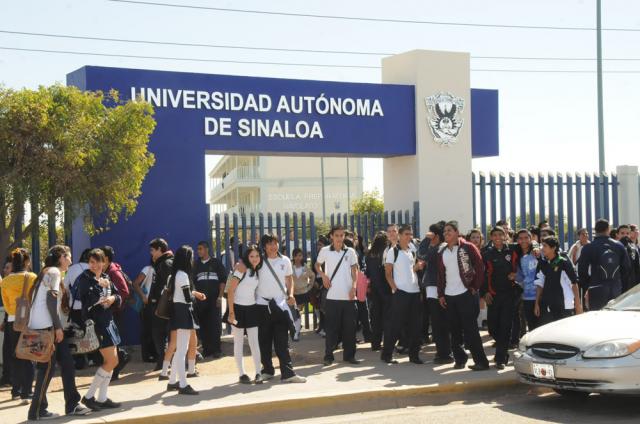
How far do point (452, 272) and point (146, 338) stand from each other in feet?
15.7

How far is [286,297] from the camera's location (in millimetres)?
11453

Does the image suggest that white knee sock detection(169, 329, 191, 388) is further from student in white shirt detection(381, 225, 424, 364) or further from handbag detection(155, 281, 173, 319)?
student in white shirt detection(381, 225, 424, 364)

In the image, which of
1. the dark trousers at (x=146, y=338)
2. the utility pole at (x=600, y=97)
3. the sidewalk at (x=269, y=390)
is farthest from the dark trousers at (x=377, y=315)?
the utility pole at (x=600, y=97)

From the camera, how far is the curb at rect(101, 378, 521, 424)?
9.30 m

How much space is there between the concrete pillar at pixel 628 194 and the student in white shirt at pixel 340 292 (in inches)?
376

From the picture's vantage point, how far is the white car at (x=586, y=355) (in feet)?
29.8

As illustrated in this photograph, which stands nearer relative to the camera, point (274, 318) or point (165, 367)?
point (274, 318)

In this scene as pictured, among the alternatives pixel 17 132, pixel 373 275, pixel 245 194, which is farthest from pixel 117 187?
pixel 245 194

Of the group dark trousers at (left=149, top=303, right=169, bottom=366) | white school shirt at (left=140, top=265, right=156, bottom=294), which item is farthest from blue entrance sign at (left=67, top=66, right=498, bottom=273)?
dark trousers at (left=149, top=303, right=169, bottom=366)

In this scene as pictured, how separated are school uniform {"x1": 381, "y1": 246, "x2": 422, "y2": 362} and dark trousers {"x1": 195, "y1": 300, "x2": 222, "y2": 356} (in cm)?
282

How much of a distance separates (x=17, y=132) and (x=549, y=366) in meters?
7.31

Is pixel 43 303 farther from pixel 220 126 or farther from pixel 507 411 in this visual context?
pixel 220 126

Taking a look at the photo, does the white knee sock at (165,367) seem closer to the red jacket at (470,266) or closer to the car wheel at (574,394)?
the red jacket at (470,266)

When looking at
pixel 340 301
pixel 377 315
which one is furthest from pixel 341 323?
pixel 377 315
